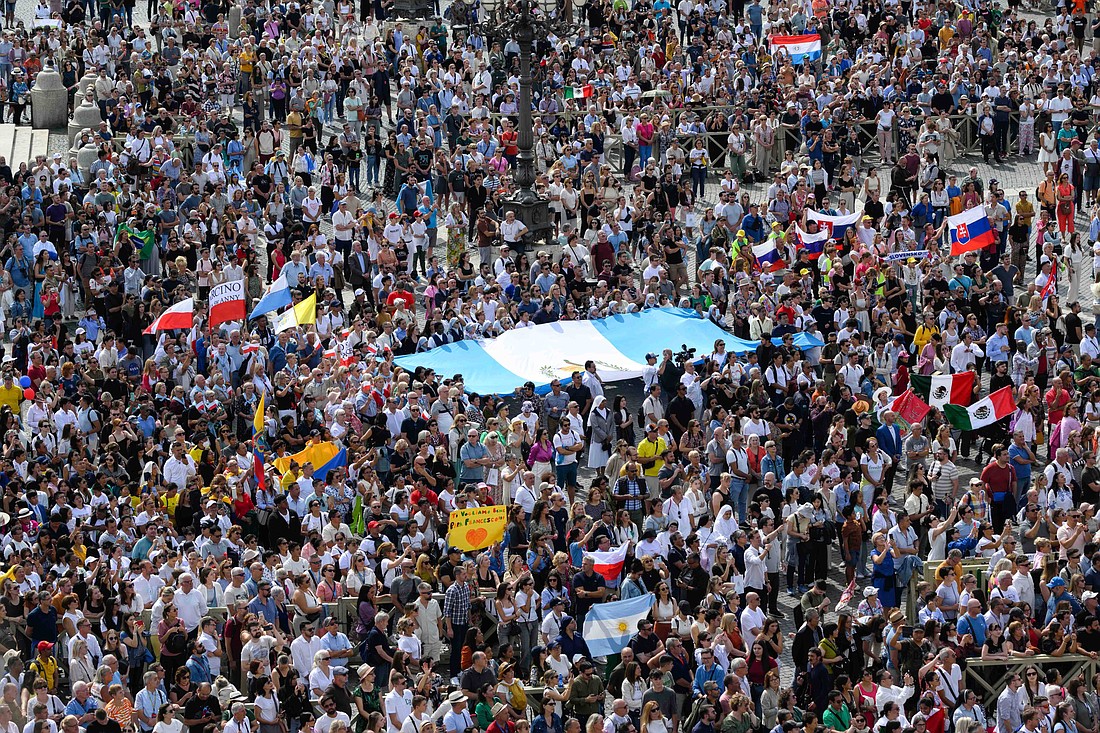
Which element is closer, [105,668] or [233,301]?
[105,668]

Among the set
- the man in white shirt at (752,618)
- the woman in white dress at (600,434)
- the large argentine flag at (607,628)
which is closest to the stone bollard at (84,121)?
the woman in white dress at (600,434)

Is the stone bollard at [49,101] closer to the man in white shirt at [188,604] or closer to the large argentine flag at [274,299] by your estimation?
the large argentine flag at [274,299]

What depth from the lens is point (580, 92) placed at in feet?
148

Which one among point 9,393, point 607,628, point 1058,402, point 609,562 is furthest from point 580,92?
point 607,628

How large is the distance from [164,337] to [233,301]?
1.10 meters

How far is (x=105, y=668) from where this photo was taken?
22141mm

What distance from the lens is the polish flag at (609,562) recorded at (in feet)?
81.5

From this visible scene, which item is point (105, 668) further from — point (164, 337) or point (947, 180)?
point (947, 180)

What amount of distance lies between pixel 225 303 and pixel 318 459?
5.01m

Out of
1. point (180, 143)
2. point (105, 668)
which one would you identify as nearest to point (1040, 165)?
point (180, 143)

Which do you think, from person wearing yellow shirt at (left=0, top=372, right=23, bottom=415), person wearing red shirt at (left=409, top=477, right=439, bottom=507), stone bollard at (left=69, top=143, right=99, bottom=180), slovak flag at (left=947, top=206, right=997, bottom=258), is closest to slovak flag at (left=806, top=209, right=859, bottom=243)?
slovak flag at (left=947, top=206, right=997, bottom=258)

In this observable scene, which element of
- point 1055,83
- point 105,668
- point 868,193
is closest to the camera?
point 105,668

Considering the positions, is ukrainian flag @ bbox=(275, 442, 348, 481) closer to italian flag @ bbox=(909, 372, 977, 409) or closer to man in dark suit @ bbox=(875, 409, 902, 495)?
man in dark suit @ bbox=(875, 409, 902, 495)

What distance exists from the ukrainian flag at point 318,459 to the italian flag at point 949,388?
24.4ft
